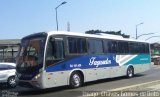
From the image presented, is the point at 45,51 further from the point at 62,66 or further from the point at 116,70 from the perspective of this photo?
the point at 116,70

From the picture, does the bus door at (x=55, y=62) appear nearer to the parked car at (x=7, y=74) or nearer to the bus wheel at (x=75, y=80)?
the bus wheel at (x=75, y=80)

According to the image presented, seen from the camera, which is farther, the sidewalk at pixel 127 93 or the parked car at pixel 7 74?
the parked car at pixel 7 74

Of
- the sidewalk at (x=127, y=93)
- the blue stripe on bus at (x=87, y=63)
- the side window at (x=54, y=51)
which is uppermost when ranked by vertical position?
the side window at (x=54, y=51)

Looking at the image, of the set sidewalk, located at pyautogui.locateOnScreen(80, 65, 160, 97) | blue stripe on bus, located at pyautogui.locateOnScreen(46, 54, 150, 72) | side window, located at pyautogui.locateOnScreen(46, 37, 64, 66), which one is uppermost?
side window, located at pyautogui.locateOnScreen(46, 37, 64, 66)

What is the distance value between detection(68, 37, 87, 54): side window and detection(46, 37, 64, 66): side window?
823mm

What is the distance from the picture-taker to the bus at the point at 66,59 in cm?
1655

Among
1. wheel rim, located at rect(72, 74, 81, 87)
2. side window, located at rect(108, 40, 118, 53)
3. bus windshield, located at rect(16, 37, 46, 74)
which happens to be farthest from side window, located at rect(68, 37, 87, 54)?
side window, located at rect(108, 40, 118, 53)

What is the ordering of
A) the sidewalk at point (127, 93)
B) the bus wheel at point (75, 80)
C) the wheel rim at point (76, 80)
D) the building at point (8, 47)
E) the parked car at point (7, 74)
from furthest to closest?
1. the building at point (8, 47)
2. the parked car at point (7, 74)
3. the wheel rim at point (76, 80)
4. the bus wheel at point (75, 80)
5. the sidewalk at point (127, 93)

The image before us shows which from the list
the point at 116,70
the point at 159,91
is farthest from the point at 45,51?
the point at 116,70

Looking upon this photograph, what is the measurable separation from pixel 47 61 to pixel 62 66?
4.16ft

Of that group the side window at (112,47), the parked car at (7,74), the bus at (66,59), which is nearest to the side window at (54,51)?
the bus at (66,59)

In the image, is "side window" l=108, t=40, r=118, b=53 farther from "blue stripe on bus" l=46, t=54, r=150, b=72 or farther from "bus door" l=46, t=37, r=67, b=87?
Answer: "bus door" l=46, t=37, r=67, b=87

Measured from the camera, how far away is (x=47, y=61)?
16.6m

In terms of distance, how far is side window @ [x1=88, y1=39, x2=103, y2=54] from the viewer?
2018 cm
